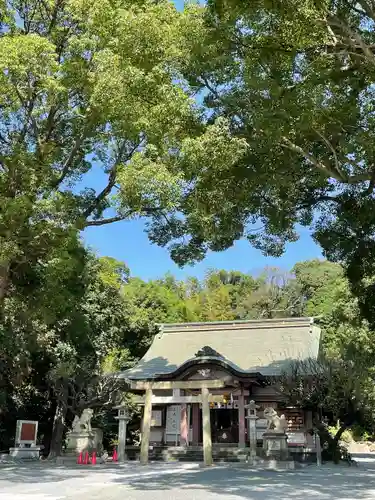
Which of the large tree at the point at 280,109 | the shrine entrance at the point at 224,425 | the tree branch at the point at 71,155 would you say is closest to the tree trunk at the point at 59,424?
the shrine entrance at the point at 224,425

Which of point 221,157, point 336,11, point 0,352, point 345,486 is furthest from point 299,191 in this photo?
point 0,352

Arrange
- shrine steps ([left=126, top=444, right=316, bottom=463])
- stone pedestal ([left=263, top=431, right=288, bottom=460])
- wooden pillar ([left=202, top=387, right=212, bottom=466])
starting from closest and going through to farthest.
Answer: wooden pillar ([left=202, top=387, right=212, bottom=466]) < stone pedestal ([left=263, top=431, right=288, bottom=460]) < shrine steps ([left=126, top=444, right=316, bottom=463])

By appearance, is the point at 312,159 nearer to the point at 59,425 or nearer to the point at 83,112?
the point at 83,112

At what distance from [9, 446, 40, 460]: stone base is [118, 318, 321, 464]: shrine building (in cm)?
268

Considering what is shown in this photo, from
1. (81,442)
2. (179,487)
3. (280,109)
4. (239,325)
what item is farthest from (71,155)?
(239,325)

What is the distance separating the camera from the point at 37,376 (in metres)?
19.5

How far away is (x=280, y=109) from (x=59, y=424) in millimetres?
15020

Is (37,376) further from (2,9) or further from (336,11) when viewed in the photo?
(336,11)

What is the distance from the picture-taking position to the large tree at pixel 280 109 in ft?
23.6

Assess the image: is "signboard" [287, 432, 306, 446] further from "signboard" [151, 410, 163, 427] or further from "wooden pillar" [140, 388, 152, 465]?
"wooden pillar" [140, 388, 152, 465]

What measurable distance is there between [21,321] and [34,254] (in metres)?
6.01

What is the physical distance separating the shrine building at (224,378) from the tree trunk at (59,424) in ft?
8.03

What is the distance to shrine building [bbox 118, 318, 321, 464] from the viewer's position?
17781 mm

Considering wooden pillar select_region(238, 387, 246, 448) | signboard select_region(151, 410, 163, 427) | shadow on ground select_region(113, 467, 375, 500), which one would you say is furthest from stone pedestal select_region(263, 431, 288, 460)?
signboard select_region(151, 410, 163, 427)
